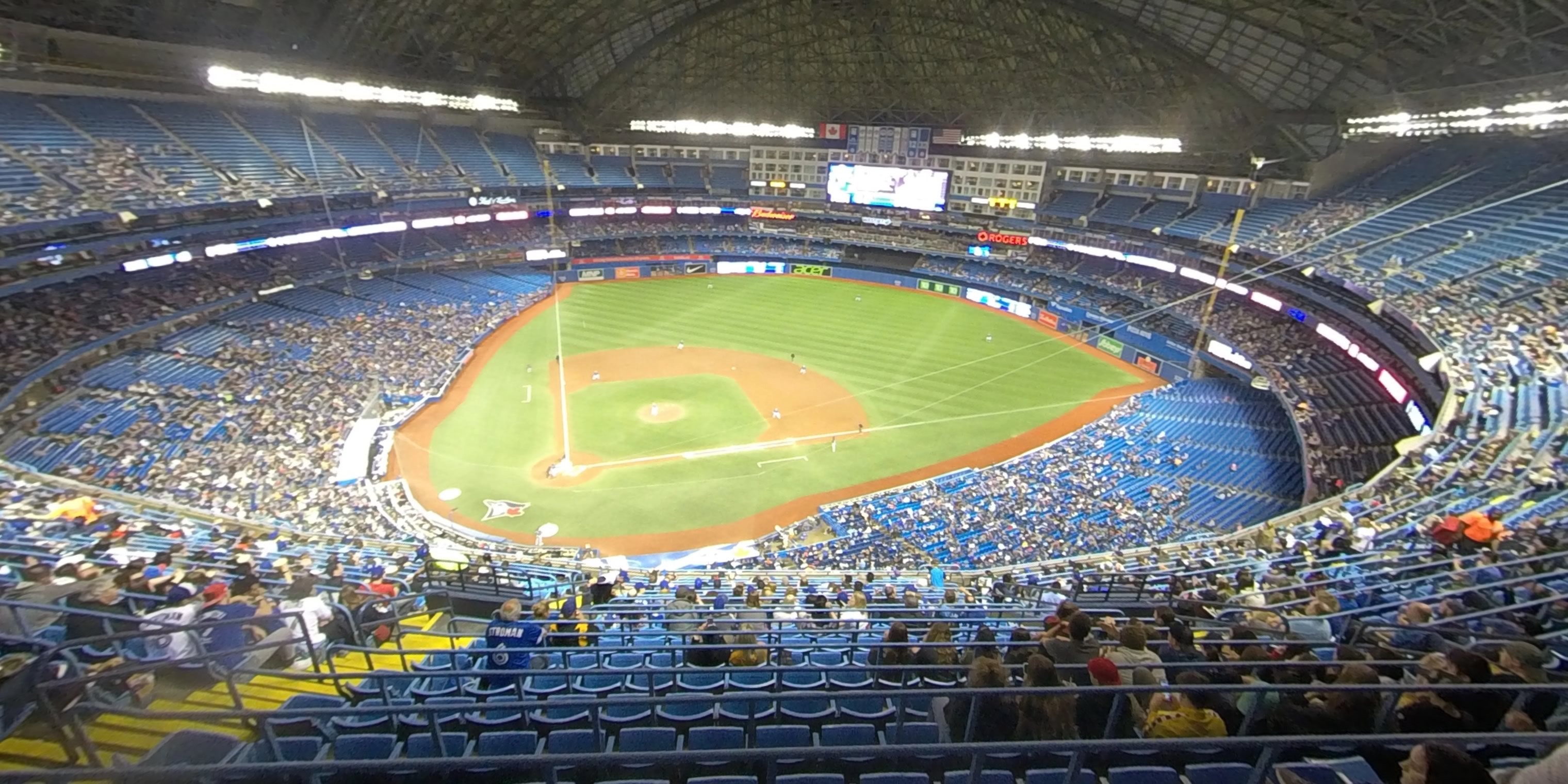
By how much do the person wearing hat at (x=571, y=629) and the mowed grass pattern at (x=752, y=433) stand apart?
14.2 meters

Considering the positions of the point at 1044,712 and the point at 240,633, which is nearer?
the point at 1044,712

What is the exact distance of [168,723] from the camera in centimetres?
714

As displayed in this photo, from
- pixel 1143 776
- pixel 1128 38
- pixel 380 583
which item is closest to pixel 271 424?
pixel 380 583

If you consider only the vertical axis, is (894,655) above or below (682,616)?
above

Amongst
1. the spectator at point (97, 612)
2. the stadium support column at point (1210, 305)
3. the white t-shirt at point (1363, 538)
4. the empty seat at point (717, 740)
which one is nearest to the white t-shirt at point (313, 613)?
the spectator at point (97, 612)

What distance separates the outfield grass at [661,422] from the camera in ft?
103

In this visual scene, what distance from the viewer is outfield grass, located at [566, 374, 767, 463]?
31.3 meters

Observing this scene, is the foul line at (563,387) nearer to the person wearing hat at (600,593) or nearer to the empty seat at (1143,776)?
the person wearing hat at (600,593)

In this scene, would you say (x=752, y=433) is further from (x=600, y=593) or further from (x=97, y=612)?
(x=97, y=612)

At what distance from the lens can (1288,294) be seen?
1374 inches

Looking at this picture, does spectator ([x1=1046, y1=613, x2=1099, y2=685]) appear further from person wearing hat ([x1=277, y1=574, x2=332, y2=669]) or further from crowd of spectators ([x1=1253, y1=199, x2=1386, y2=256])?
crowd of spectators ([x1=1253, y1=199, x2=1386, y2=256])

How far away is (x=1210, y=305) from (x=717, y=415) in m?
28.4

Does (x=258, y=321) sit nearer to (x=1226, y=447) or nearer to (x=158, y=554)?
(x=158, y=554)

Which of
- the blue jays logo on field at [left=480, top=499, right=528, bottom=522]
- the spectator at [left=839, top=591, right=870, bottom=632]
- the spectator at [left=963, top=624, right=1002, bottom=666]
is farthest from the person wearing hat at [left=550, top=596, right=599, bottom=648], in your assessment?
the blue jays logo on field at [left=480, top=499, right=528, bottom=522]
